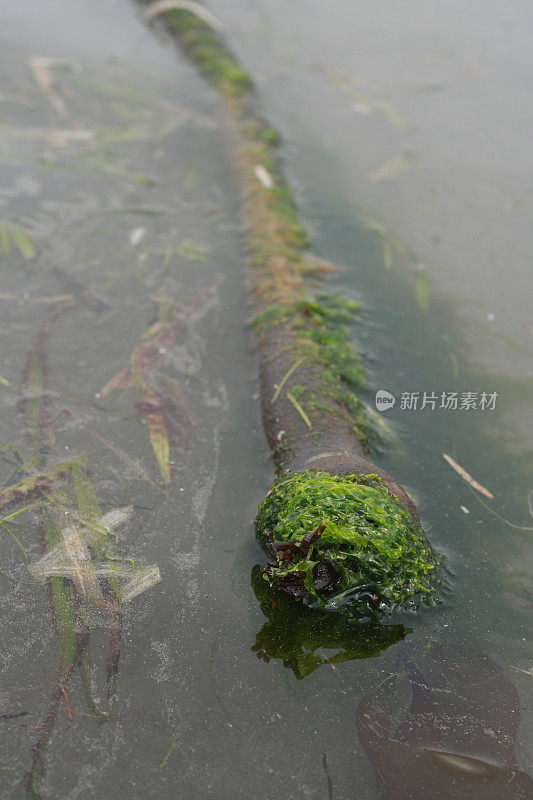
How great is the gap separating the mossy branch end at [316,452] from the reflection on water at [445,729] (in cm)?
27

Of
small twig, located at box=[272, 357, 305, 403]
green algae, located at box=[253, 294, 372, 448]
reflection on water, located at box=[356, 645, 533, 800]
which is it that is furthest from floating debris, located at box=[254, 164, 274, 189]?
reflection on water, located at box=[356, 645, 533, 800]

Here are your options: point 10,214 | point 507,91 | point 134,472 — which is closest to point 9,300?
point 10,214

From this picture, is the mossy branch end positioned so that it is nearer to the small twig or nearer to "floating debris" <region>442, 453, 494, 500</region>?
the small twig

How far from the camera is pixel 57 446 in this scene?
2727mm

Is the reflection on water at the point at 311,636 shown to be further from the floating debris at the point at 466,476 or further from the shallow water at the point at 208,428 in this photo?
the floating debris at the point at 466,476

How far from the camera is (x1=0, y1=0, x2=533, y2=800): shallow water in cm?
189

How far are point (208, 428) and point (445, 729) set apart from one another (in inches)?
60.9

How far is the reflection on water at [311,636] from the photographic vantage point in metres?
2.09

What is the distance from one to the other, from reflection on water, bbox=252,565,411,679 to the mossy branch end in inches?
2.1

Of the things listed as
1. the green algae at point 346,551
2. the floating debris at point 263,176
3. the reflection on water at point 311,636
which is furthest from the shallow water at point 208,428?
the floating debris at point 263,176

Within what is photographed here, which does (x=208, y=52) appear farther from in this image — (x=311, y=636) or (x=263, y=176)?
(x=311, y=636)

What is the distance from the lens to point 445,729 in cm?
194

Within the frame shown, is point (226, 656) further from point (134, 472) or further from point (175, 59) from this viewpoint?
point (175, 59)

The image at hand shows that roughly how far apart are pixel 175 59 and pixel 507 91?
11.5 ft
